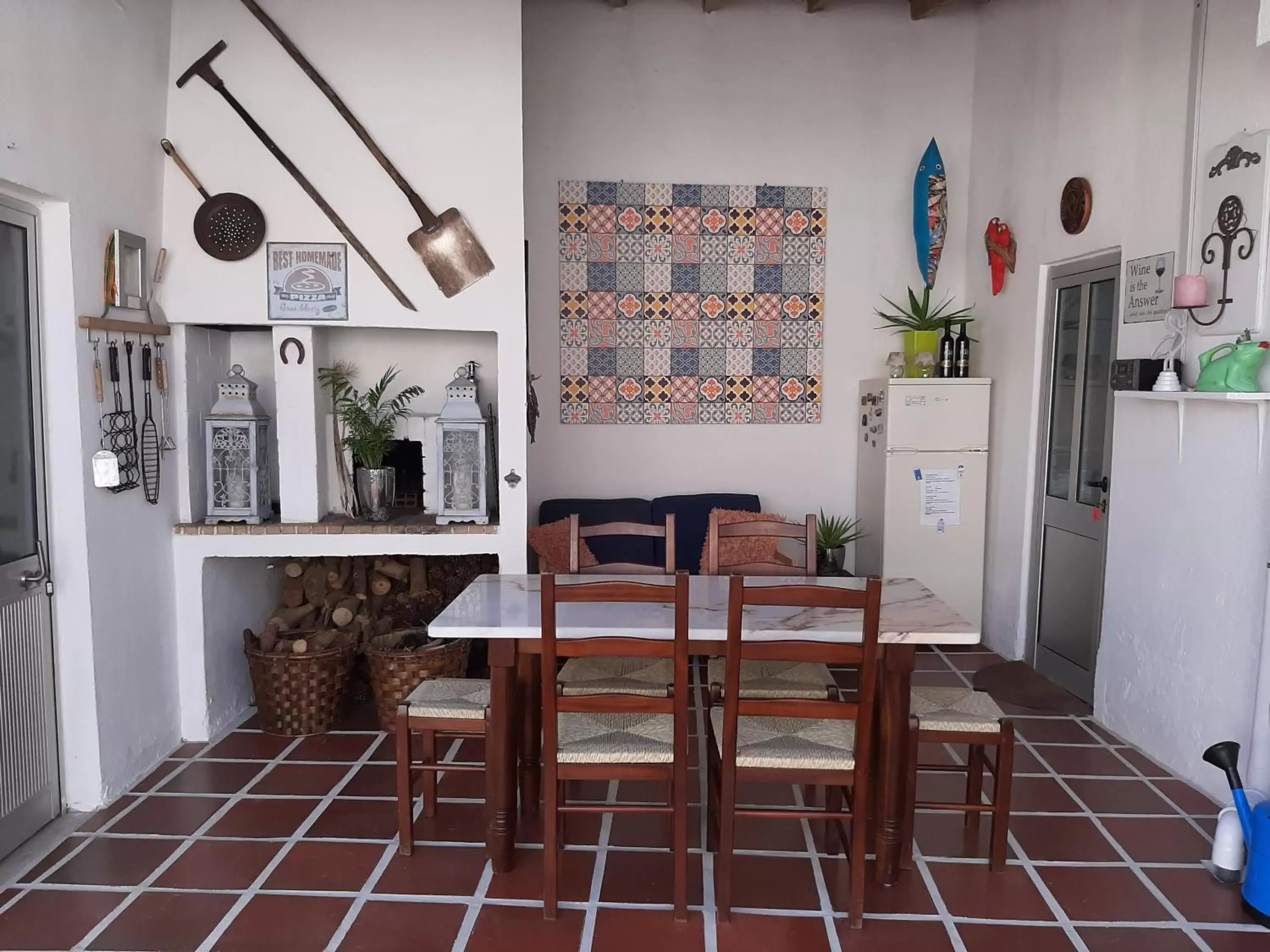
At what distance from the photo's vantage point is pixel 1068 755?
3.50 metres

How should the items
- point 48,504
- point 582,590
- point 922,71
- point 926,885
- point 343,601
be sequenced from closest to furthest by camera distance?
point 582,590 → point 926,885 → point 48,504 → point 343,601 → point 922,71

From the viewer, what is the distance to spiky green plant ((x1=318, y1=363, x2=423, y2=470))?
150 inches

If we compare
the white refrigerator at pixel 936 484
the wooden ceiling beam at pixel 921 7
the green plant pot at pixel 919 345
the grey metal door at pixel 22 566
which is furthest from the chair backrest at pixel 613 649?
the wooden ceiling beam at pixel 921 7

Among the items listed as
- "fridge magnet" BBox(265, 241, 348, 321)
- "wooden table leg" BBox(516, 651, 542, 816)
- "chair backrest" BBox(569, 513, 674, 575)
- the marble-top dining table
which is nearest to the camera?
the marble-top dining table

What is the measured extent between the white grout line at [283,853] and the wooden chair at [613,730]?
2.70 ft

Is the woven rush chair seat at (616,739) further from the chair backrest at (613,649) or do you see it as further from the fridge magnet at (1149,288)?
the fridge magnet at (1149,288)

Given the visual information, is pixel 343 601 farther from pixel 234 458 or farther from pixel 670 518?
pixel 670 518

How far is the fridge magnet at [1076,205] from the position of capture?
13.2 ft

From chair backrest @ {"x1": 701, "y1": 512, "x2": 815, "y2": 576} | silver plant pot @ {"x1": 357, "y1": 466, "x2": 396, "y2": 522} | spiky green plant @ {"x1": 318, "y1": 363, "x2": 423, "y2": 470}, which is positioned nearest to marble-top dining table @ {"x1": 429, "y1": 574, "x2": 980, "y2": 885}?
chair backrest @ {"x1": 701, "y1": 512, "x2": 815, "y2": 576}

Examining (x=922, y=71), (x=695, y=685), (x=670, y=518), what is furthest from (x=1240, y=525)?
(x=922, y=71)

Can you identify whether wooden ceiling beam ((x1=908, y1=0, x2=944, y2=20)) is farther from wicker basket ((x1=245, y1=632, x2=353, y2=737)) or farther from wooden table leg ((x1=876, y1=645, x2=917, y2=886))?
wicker basket ((x1=245, y1=632, x2=353, y2=737))

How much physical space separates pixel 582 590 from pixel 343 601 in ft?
7.81

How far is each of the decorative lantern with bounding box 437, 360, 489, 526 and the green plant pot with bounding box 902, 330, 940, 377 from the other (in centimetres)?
254

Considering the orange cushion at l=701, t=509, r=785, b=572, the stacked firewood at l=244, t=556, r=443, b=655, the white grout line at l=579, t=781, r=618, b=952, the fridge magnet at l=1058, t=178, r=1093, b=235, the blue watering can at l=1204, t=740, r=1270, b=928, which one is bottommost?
the white grout line at l=579, t=781, r=618, b=952
